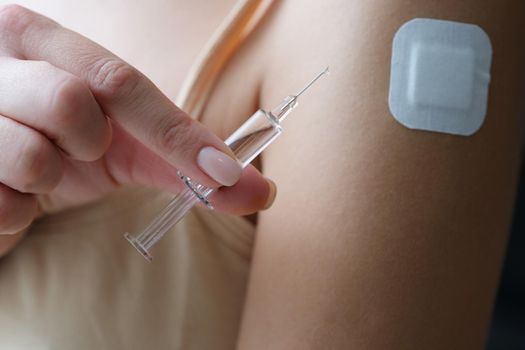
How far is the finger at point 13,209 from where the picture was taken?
697mm

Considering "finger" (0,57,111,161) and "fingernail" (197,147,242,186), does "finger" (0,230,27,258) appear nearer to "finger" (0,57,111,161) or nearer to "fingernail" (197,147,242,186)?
"finger" (0,57,111,161)

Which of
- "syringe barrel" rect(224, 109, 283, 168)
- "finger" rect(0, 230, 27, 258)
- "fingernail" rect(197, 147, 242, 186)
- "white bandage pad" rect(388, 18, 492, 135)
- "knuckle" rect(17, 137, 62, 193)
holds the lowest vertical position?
"finger" rect(0, 230, 27, 258)

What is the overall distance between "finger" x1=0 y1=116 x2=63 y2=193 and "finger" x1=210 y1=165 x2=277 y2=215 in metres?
0.18

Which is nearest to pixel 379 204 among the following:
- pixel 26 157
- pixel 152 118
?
pixel 152 118

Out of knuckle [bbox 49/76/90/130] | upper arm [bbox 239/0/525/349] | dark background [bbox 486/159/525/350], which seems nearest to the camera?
knuckle [bbox 49/76/90/130]

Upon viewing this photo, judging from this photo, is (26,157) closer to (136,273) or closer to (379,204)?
(136,273)

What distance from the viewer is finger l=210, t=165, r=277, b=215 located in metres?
0.71

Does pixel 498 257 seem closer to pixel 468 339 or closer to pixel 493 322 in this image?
pixel 468 339

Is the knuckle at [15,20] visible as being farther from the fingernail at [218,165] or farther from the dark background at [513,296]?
the dark background at [513,296]

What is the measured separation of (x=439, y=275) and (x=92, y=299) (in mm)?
462

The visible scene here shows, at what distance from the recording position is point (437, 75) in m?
0.79

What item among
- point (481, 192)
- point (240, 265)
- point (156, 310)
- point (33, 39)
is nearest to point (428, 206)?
point (481, 192)

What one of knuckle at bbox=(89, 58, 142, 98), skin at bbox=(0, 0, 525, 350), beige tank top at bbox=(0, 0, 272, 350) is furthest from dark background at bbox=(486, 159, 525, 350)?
knuckle at bbox=(89, 58, 142, 98)

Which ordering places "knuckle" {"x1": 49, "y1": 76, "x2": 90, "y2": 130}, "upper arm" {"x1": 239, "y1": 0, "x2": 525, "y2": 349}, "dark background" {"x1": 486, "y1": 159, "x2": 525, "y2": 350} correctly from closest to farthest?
"knuckle" {"x1": 49, "y1": 76, "x2": 90, "y2": 130}
"upper arm" {"x1": 239, "y1": 0, "x2": 525, "y2": 349}
"dark background" {"x1": 486, "y1": 159, "x2": 525, "y2": 350}
